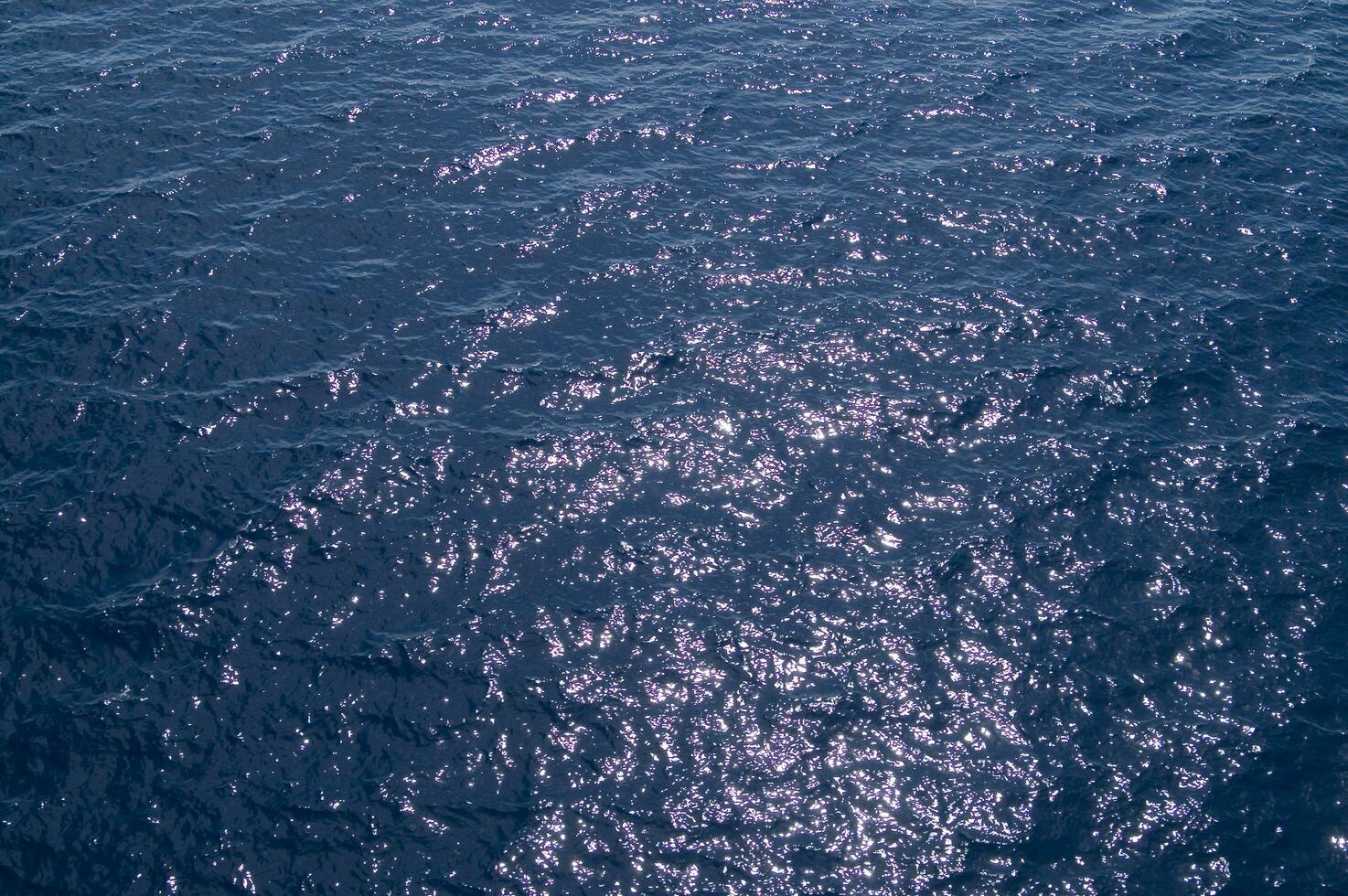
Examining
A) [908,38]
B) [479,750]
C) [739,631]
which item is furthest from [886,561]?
[908,38]

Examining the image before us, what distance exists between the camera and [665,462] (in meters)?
54.0

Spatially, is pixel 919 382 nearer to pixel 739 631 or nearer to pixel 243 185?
pixel 739 631

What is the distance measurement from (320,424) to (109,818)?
2222 centimetres

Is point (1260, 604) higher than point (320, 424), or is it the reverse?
point (320, 424)

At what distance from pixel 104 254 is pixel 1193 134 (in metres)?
76.8

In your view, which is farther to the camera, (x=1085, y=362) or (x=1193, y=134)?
(x=1193, y=134)

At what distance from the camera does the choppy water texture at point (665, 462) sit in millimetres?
40594

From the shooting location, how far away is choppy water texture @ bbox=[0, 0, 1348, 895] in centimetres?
4059

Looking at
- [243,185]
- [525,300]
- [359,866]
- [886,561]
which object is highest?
[243,185]

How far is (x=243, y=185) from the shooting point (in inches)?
2702

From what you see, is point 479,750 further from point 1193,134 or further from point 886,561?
point 1193,134

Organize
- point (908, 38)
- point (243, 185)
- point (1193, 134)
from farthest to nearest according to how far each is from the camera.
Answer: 1. point (908, 38)
2. point (1193, 134)
3. point (243, 185)

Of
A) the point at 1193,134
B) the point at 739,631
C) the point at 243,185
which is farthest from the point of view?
the point at 1193,134

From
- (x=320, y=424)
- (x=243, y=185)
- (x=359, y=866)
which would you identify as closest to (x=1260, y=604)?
(x=359, y=866)
